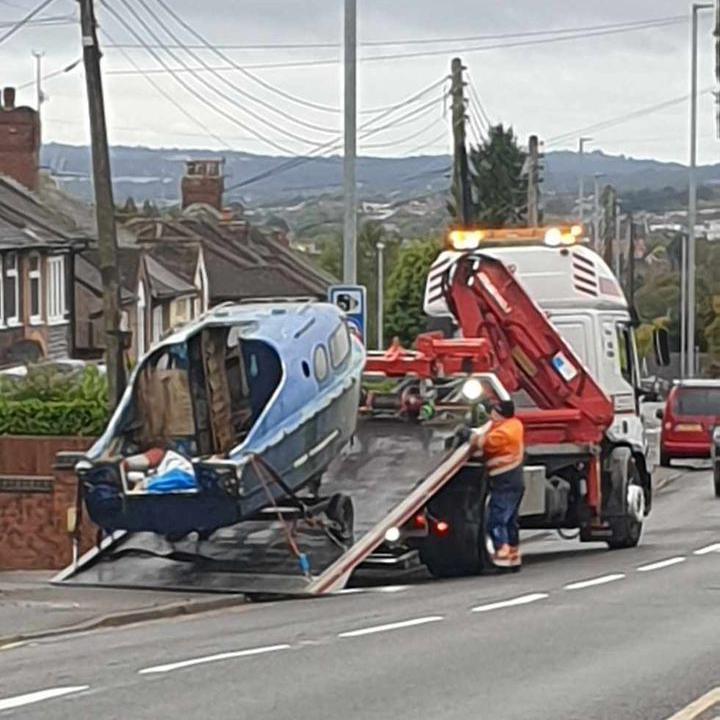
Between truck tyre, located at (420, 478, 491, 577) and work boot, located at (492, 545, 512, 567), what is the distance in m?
0.30

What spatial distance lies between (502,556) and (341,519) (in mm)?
2658

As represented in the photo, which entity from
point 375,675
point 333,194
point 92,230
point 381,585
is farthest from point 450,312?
point 333,194

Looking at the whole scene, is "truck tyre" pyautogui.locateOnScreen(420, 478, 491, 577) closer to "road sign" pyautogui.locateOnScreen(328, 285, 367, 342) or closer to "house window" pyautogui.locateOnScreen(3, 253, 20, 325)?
"road sign" pyautogui.locateOnScreen(328, 285, 367, 342)

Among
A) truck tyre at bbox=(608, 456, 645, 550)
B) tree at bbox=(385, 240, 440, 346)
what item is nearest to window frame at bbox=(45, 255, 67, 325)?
tree at bbox=(385, 240, 440, 346)

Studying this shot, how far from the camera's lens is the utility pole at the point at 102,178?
24.7 metres

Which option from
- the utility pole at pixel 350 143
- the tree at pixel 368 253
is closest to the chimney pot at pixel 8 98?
the utility pole at pixel 350 143

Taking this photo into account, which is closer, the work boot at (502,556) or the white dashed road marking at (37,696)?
the white dashed road marking at (37,696)

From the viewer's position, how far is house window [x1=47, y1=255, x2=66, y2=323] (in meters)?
52.0

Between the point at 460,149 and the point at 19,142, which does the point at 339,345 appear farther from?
the point at 19,142

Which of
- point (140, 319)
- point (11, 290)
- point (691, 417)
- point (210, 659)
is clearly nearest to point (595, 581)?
point (210, 659)

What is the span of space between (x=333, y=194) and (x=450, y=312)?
68512 mm

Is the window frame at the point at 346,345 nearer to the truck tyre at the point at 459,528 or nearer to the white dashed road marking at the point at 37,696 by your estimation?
the truck tyre at the point at 459,528

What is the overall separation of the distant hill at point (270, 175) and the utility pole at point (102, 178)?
3551cm

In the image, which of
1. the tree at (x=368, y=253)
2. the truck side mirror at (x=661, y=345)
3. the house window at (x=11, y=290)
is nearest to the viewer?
the truck side mirror at (x=661, y=345)
